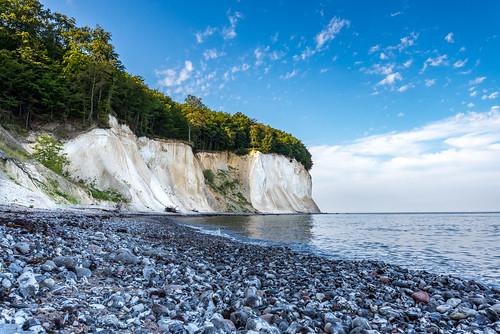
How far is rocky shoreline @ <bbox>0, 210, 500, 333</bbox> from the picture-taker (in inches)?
132

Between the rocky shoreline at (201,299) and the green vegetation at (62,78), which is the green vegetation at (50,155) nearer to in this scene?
the green vegetation at (62,78)

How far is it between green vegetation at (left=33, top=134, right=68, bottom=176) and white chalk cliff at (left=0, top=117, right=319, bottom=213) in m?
2.76

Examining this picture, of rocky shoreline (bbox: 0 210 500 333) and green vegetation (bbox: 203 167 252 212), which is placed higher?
green vegetation (bbox: 203 167 252 212)

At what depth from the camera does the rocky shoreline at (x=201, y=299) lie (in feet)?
11.0

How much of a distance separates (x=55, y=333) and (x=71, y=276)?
6.85 feet

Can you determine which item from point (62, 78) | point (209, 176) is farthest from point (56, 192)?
point (209, 176)

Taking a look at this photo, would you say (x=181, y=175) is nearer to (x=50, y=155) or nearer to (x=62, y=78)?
(x=62, y=78)

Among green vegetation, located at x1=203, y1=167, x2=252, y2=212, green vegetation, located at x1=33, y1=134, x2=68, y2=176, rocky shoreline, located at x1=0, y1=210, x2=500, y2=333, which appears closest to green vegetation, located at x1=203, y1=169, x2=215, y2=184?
green vegetation, located at x1=203, y1=167, x2=252, y2=212

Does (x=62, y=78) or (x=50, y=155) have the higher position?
(x=62, y=78)

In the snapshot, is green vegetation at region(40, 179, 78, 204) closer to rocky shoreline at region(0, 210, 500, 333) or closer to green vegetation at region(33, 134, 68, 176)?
green vegetation at region(33, 134, 68, 176)

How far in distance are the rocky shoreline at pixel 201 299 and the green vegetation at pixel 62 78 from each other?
37.3m

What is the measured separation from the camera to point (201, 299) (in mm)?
4613

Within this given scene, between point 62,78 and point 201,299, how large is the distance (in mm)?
44549

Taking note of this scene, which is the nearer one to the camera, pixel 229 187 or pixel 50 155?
pixel 50 155
